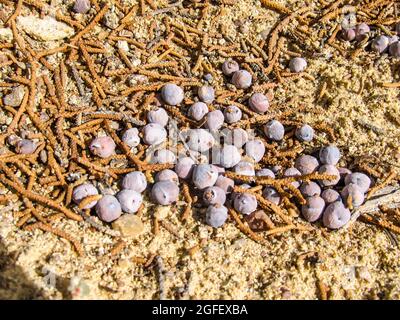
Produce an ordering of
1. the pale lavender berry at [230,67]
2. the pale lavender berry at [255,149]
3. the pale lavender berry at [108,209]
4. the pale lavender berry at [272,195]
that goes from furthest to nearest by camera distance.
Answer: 1. the pale lavender berry at [230,67]
2. the pale lavender berry at [255,149]
3. the pale lavender berry at [272,195]
4. the pale lavender berry at [108,209]

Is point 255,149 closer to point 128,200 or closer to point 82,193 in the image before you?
point 128,200

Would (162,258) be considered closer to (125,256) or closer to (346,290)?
(125,256)

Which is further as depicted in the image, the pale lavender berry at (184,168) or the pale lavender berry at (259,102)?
the pale lavender berry at (259,102)

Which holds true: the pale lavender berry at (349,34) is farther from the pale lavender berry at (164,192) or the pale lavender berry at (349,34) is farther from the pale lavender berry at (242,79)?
the pale lavender berry at (164,192)

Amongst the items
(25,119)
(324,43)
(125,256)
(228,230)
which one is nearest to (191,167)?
(228,230)

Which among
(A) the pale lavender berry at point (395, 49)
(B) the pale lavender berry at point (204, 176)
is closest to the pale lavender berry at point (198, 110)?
(B) the pale lavender berry at point (204, 176)

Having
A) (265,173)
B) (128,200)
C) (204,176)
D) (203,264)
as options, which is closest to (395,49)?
(265,173)
